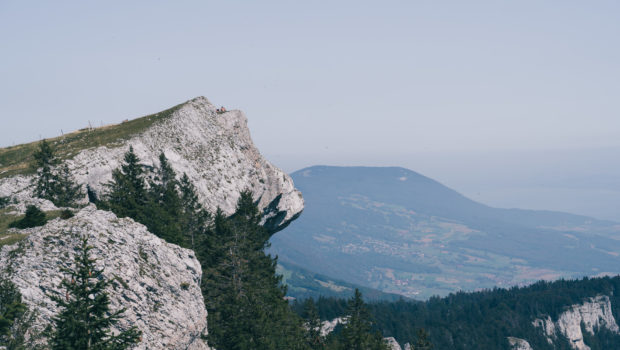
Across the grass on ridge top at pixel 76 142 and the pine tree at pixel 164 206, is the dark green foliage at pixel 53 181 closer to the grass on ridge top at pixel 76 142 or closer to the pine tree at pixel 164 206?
the grass on ridge top at pixel 76 142

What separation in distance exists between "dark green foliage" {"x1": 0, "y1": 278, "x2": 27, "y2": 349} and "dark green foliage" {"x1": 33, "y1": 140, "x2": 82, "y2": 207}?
107 ft

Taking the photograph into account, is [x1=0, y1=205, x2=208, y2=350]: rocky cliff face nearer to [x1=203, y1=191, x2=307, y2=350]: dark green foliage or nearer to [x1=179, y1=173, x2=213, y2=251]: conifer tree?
[x1=203, y1=191, x2=307, y2=350]: dark green foliage

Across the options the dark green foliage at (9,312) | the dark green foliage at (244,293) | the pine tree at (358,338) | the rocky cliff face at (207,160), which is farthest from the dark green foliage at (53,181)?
the pine tree at (358,338)

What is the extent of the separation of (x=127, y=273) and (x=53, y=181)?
32.3 m

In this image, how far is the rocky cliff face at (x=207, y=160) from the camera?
69500mm

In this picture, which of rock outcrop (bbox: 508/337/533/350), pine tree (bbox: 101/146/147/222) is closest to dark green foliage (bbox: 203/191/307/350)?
pine tree (bbox: 101/146/147/222)

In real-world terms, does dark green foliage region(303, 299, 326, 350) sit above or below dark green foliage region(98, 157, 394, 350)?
below

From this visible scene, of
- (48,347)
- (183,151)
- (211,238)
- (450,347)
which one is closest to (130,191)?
(211,238)

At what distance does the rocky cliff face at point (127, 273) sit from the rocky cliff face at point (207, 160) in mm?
27738

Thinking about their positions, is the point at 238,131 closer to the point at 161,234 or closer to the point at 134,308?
the point at 161,234

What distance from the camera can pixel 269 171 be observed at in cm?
8919

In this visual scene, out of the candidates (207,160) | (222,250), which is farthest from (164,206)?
(207,160)

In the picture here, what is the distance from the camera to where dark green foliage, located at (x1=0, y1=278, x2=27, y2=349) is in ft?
86.7

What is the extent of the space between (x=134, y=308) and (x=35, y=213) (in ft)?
47.3
